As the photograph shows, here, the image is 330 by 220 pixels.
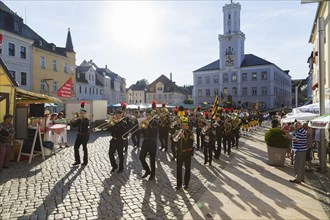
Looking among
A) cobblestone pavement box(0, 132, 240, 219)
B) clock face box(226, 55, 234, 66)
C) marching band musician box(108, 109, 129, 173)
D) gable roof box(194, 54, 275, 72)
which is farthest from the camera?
clock face box(226, 55, 234, 66)

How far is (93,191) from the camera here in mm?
6617

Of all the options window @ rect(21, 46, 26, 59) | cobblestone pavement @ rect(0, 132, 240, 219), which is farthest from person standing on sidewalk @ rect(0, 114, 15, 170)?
window @ rect(21, 46, 26, 59)

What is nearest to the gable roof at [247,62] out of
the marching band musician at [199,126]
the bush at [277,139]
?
the marching band musician at [199,126]

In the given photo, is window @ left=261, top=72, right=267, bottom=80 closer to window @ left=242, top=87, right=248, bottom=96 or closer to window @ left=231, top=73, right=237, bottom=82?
window @ left=242, top=87, right=248, bottom=96

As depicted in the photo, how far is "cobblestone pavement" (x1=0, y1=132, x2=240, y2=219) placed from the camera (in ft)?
17.6

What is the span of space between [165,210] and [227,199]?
1659 mm

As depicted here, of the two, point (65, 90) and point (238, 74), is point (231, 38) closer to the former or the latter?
point (238, 74)

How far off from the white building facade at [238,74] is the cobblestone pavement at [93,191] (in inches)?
2121

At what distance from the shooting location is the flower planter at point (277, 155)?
31.3 feet

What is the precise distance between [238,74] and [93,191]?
6098 cm

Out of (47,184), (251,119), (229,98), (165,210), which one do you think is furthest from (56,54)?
(229,98)

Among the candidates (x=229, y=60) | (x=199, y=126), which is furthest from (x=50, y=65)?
(x=229, y=60)

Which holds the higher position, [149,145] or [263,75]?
[263,75]

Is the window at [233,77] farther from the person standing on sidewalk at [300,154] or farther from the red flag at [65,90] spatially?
the person standing on sidewalk at [300,154]
